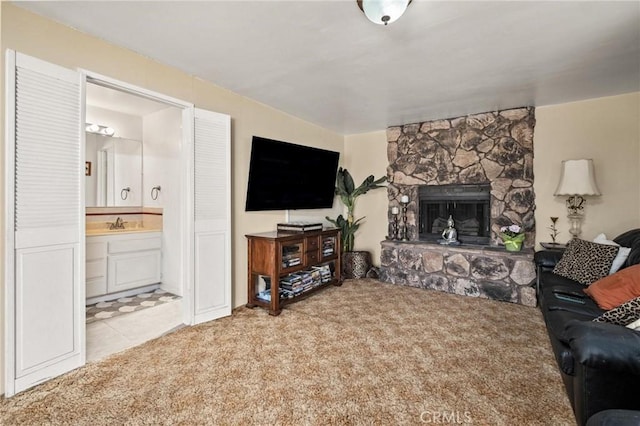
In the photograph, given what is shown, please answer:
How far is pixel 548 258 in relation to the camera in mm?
2926

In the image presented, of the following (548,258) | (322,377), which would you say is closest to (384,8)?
(322,377)

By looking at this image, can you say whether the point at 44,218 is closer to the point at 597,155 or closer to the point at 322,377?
the point at 322,377

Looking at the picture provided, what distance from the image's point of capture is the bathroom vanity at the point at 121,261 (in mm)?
3318

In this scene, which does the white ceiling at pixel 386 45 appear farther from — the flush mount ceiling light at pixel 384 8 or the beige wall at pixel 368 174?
the beige wall at pixel 368 174

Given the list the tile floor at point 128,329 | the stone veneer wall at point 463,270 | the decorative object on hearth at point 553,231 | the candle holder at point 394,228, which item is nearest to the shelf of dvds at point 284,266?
the tile floor at point 128,329

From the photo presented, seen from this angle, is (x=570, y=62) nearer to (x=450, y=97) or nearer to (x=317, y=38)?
(x=450, y=97)

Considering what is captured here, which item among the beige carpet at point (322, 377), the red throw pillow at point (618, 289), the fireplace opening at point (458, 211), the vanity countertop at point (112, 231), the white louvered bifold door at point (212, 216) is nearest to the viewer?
the beige carpet at point (322, 377)

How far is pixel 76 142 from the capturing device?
199cm

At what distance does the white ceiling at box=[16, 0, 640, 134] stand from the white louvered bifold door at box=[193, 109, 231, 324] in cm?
53

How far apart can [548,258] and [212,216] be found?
3.34 metres

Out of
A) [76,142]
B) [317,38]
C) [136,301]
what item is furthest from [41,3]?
[136,301]

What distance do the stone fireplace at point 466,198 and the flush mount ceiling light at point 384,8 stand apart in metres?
2.81

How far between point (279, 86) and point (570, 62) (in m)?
2.47

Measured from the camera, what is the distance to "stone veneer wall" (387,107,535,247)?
3.58 m
